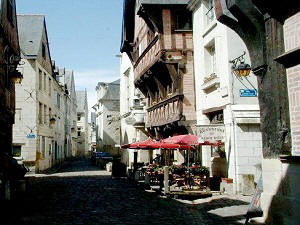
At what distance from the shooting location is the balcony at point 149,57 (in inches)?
724

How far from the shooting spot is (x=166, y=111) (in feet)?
65.2

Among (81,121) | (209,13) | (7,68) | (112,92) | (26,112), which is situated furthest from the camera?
(81,121)

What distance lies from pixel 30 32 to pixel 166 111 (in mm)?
14801

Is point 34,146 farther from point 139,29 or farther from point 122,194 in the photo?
point 122,194

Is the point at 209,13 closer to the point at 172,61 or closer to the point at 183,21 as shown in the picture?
the point at 183,21

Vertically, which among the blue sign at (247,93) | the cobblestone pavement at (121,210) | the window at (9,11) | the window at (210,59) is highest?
the window at (9,11)

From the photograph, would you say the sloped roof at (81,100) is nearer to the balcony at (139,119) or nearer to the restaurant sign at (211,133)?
the balcony at (139,119)

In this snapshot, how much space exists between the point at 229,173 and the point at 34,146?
16490 millimetres

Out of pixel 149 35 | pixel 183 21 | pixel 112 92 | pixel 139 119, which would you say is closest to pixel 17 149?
pixel 139 119

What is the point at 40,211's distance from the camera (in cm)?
1027

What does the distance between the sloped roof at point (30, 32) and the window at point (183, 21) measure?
1283cm

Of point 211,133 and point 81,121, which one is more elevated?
point 81,121

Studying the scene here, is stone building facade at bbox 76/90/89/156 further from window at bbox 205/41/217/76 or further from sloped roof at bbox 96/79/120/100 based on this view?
window at bbox 205/41/217/76

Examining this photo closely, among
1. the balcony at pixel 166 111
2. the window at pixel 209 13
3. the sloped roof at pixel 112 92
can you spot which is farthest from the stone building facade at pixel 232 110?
the sloped roof at pixel 112 92
